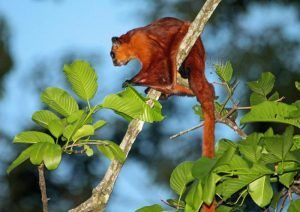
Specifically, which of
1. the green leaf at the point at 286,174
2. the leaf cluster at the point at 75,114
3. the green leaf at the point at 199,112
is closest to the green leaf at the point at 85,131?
the leaf cluster at the point at 75,114

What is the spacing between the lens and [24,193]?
1369 cm

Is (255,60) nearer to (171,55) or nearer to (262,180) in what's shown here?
(171,55)

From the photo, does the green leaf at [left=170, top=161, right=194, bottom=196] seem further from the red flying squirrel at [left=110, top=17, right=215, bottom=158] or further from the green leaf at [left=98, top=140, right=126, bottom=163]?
the red flying squirrel at [left=110, top=17, right=215, bottom=158]

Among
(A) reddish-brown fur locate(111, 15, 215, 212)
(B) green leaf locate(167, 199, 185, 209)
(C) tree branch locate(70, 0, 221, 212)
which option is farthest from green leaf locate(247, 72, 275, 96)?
(B) green leaf locate(167, 199, 185, 209)

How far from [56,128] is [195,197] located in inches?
19.1

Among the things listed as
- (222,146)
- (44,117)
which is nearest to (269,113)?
(222,146)

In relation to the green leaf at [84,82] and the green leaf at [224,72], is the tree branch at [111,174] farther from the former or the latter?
the green leaf at [84,82]

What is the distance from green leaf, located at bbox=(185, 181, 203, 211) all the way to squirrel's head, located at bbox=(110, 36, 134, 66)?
2126 millimetres

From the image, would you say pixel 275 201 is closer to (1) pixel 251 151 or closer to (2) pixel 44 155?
(1) pixel 251 151

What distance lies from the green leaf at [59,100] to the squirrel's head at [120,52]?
2.02 metres

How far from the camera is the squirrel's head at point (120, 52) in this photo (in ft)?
13.5

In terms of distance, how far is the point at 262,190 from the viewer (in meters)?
2.09

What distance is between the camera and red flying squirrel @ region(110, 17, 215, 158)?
3492mm

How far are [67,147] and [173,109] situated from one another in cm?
1323
